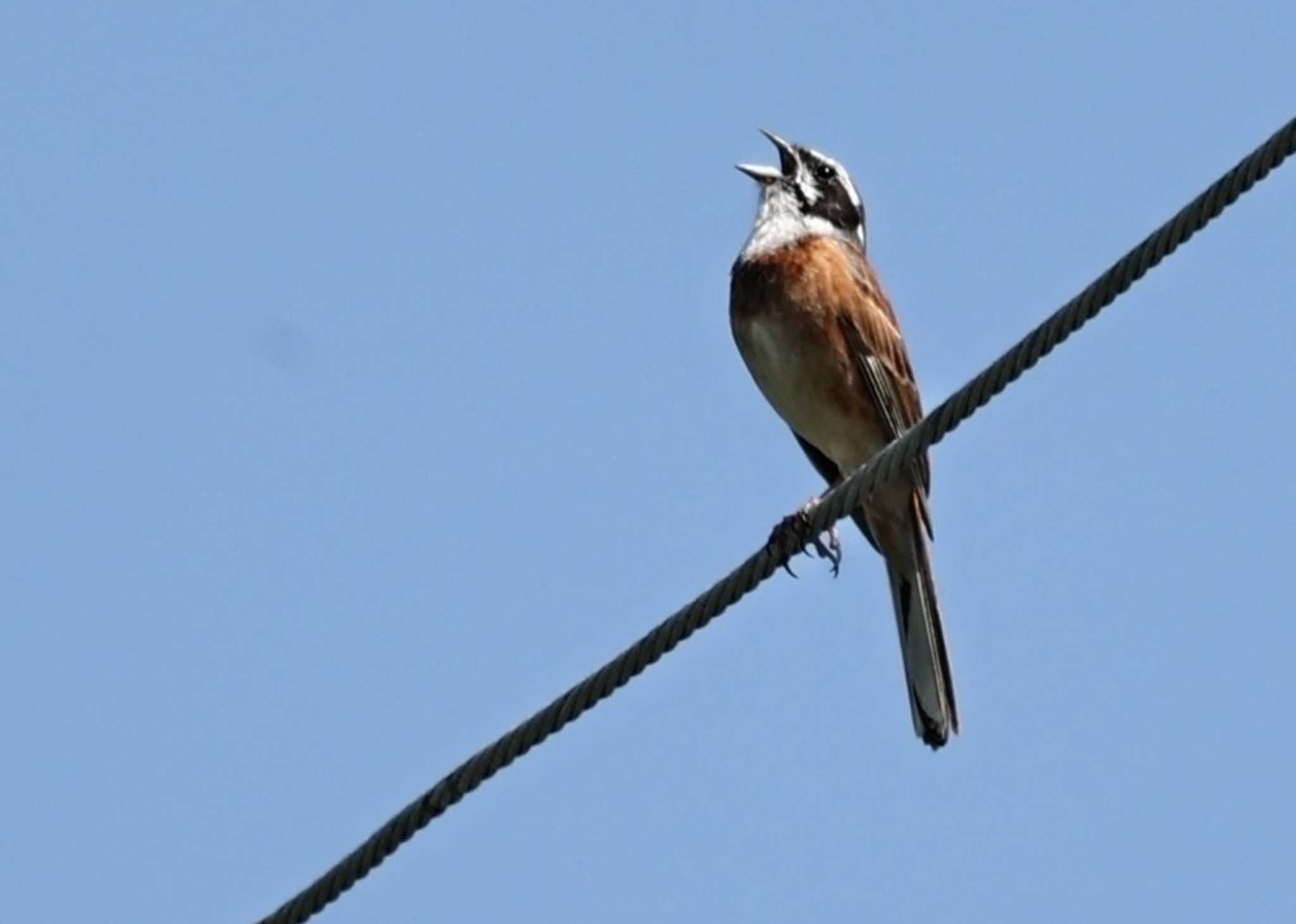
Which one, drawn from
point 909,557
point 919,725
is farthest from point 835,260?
point 919,725

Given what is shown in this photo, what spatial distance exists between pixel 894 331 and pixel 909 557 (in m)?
0.96

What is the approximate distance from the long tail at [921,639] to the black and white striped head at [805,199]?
1.50m

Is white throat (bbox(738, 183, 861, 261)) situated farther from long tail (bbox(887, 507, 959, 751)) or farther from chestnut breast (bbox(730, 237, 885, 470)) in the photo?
long tail (bbox(887, 507, 959, 751))

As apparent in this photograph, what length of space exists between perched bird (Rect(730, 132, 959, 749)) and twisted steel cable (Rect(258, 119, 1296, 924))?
320 centimetres

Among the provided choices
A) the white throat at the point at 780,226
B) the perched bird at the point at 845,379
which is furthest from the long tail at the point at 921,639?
the white throat at the point at 780,226

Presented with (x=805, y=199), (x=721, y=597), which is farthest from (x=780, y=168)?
(x=721, y=597)

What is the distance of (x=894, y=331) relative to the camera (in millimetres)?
10727

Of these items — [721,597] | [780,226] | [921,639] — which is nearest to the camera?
[721,597]

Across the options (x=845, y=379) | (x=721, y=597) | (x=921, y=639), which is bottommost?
(x=721, y=597)

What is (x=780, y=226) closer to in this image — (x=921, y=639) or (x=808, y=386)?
(x=808, y=386)

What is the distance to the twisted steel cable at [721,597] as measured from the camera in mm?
6078

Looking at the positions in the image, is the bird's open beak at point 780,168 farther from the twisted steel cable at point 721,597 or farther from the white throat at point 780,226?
the twisted steel cable at point 721,597

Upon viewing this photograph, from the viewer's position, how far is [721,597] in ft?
23.1

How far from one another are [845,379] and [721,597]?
3.52 meters
